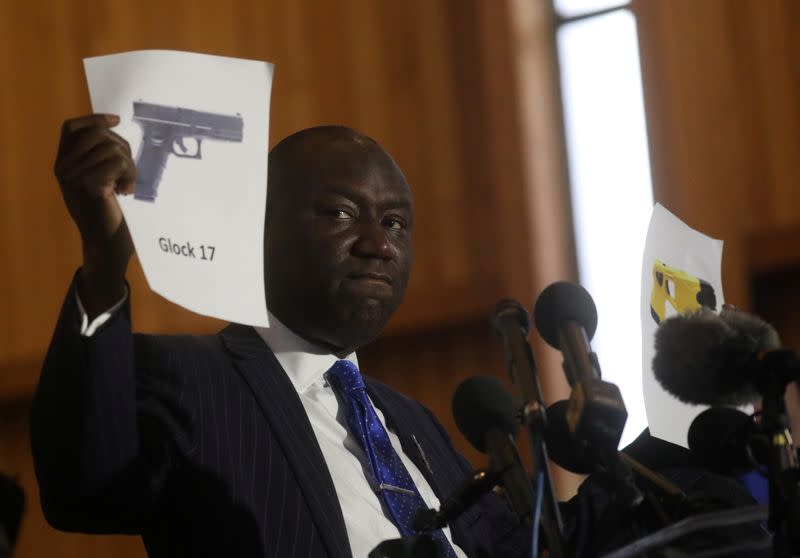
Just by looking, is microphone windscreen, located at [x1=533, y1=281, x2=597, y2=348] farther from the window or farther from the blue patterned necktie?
the window

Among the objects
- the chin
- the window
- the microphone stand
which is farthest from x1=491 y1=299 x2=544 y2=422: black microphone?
the window

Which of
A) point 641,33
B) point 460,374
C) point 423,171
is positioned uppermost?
point 641,33

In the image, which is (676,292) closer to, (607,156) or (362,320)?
(362,320)

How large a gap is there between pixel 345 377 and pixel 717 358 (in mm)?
771

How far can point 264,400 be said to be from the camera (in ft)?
6.07

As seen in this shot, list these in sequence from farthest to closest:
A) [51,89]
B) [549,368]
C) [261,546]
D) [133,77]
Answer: [51,89] → [549,368] → [261,546] → [133,77]

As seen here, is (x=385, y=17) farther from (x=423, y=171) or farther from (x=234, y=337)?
(x=234, y=337)

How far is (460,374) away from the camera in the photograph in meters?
4.40

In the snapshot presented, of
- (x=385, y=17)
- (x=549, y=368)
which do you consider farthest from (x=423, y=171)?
(x=549, y=368)

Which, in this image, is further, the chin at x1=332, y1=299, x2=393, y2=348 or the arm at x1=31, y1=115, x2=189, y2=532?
the chin at x1=332, y1=299, x2=393, y2=348

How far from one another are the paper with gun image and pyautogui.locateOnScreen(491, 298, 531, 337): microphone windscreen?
30 cm

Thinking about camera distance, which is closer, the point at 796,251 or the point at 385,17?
the point at 796,251

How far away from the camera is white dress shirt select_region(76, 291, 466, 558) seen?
1.81m

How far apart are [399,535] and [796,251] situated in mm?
2339
